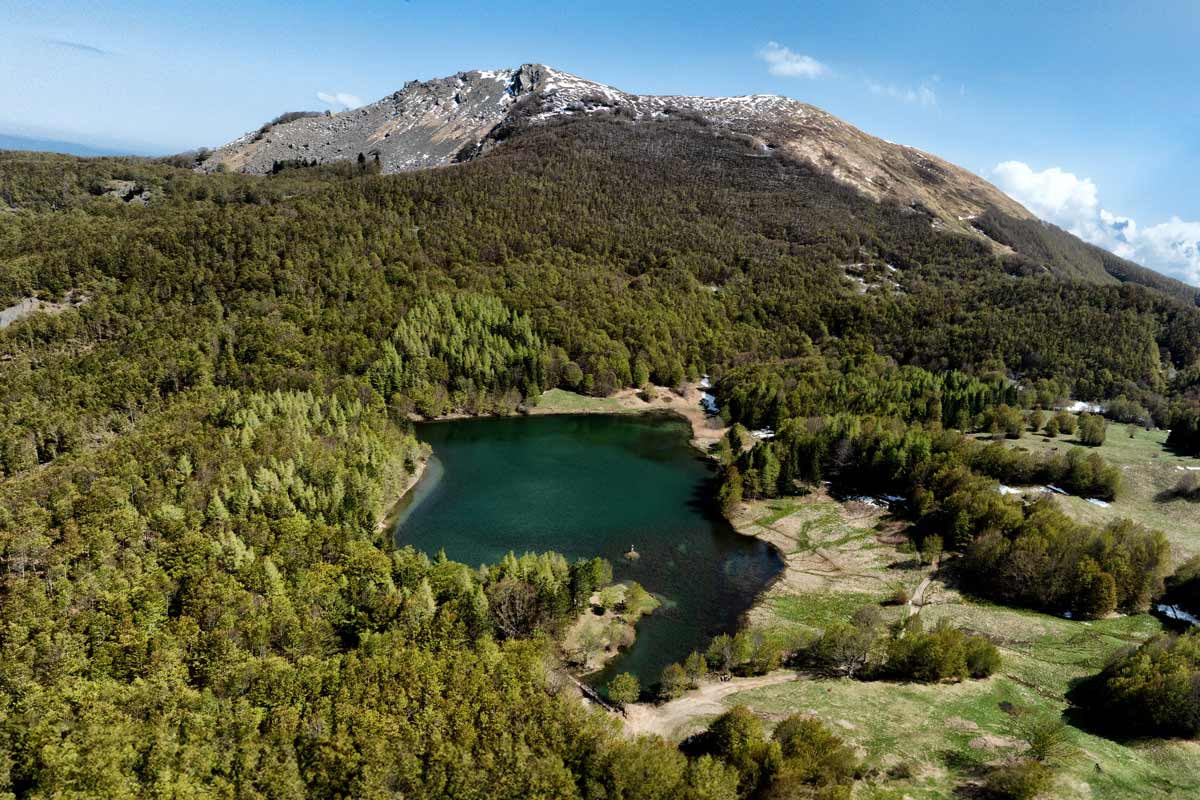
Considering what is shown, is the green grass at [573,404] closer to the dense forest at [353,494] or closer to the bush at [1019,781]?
the dense forest at [353,494]

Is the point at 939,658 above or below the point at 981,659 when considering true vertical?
below

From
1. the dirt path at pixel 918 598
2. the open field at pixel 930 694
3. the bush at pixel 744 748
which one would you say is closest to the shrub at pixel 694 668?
the open field at pixel 930 694

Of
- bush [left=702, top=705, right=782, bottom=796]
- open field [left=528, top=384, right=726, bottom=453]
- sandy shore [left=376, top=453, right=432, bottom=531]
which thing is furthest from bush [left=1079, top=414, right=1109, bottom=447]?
sandy shore [left=376, top=453, right=432, bottom=531]

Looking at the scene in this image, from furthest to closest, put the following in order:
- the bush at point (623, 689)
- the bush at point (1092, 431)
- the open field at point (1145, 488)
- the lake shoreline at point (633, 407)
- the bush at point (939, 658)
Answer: the lake shoreline at point (633, 407), the bush at point (1092, 431), the open field at point (1145, 488), the bush at point (939, 658), the bush at point (623, 689)

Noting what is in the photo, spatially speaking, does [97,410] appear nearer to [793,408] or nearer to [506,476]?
[506,476]

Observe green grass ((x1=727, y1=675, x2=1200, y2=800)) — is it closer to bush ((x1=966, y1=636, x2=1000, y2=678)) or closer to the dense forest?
bush ((x1=966, y1=636, x2=1000, y2=678))

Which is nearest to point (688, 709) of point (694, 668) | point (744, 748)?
point (694, 668)

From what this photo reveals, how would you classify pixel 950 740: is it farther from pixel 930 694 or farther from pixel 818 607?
pixel 818 607
